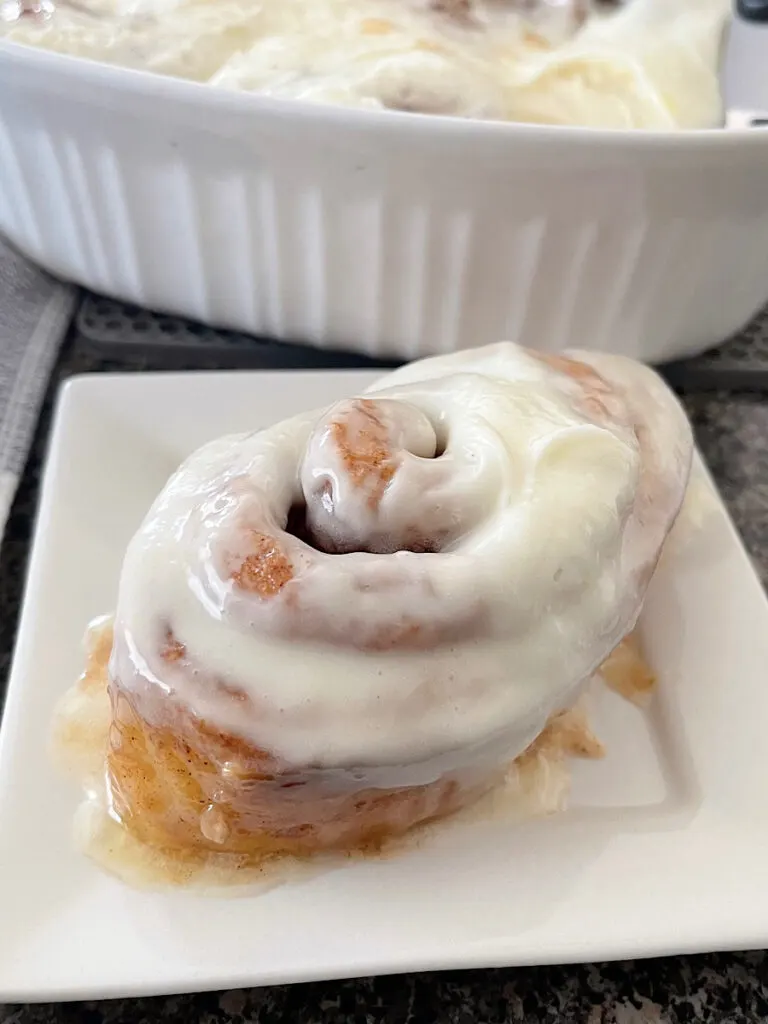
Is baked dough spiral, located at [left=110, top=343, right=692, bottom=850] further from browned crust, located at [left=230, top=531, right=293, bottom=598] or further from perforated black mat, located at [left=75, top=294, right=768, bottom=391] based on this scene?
perforated black mat, located at [left=75, top=294, right=768, bottom=391]

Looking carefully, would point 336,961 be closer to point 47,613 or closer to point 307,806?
point 307,806

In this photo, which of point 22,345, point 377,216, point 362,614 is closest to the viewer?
A: point 362,614

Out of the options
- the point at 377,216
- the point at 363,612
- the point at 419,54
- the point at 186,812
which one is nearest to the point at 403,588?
the point at 363,612

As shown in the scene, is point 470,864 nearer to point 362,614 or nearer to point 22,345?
point 362,614

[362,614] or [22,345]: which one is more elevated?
[362,614]

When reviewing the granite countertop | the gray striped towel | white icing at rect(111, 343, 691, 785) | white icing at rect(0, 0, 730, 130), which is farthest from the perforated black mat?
the granite countertop

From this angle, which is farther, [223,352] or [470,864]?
[223,352]

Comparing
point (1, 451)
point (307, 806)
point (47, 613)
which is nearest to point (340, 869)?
point (307, 806)
